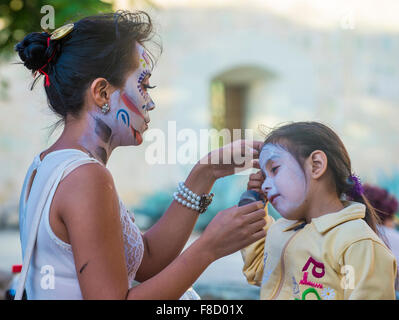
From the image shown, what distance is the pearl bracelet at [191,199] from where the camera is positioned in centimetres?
196

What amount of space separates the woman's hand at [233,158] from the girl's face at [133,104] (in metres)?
0.34

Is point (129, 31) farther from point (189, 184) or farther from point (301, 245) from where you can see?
point (301, 245)

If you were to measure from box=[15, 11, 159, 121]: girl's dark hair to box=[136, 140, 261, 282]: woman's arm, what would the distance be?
491 millimetres

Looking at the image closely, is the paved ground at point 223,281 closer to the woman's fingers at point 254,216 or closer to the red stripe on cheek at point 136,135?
the red stripe on cheek at point 136,135

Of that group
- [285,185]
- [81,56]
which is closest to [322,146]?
[285,185]

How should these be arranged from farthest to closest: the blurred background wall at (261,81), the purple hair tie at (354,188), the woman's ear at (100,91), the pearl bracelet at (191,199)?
the blurred background wall at (261,81), the pearl bracelet at (191,199), the purple hair tie at (354,188), the woman's ear at (100,91)

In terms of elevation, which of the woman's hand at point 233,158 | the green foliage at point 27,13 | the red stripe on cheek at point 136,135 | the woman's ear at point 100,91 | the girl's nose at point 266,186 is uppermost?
the green foliage at point 27,13

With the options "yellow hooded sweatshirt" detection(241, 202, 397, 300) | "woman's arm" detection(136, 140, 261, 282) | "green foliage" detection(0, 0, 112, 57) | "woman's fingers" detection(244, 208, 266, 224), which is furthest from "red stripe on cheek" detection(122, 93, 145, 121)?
"green foliage" detection(0, 0, 112, 57)

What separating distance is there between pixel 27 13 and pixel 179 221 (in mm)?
2476

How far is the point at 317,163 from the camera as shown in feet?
5.71

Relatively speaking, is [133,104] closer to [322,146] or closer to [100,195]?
[100,195]

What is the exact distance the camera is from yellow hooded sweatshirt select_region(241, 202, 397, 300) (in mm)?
1521

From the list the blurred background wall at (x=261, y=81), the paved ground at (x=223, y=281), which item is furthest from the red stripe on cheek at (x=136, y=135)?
the blurred background wall at (x=261, y=81)

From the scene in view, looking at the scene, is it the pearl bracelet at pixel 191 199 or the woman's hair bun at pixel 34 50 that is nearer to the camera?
the woman's hair bun at pixel 34 50
